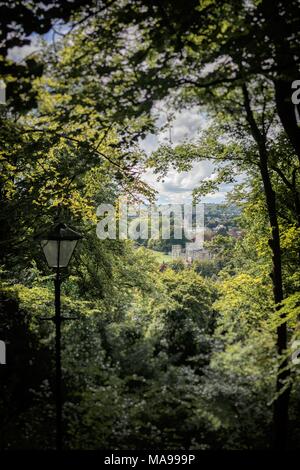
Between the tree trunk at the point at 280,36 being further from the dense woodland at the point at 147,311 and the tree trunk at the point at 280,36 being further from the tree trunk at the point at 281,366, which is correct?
the tree trunk at the point at 281,366

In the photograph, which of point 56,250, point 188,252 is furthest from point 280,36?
point 188,252

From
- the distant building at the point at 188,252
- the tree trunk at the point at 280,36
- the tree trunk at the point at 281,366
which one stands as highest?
the tree trunk at the point at 280,36

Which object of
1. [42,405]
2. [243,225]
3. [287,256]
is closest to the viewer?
[42,405]

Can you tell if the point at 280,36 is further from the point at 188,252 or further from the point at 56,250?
the point at 188,252

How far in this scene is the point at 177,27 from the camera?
404 centimetres

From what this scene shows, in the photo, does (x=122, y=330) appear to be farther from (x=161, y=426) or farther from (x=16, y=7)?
(x=16, y=7)

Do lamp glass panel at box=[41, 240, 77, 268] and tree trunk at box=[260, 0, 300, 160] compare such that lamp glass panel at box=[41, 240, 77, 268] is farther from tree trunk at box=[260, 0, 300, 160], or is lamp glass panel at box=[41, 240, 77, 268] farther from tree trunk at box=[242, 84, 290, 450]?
tree trunk at box=[260, 0, 300, 160]

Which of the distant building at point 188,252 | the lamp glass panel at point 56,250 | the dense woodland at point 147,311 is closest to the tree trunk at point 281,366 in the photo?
the dense woodland at point 147,311

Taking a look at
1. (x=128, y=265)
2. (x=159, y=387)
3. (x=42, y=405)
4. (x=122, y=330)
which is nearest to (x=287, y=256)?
(x=128, y=265)

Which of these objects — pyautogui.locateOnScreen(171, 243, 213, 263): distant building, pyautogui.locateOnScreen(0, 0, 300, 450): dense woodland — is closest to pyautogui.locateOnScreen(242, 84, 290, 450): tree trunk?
pyautogui.locateOnScreen(0, 0, 300, 450): dense woodland

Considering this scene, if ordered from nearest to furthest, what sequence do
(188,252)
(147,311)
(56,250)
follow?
(56,250) < (147,311) < (188,252)

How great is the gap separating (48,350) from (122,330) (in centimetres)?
130

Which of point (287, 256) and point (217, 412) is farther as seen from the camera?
point (287, 256)

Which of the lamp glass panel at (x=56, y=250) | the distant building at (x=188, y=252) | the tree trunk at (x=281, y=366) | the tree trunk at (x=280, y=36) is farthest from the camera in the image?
the distant building at (x=188, y=252)
